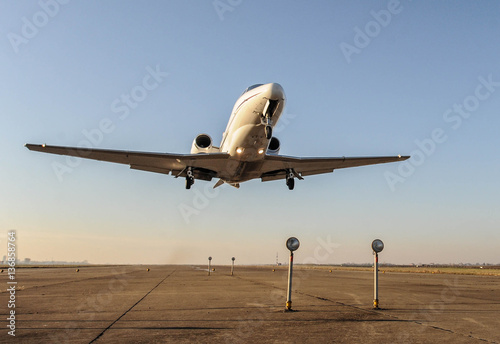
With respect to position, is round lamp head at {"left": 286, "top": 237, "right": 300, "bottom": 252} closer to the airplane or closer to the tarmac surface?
the tarmac surface

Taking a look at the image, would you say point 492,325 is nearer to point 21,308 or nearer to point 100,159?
point 21,308

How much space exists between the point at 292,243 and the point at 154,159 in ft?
47.3

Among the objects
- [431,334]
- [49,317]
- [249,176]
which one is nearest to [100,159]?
[249,176]

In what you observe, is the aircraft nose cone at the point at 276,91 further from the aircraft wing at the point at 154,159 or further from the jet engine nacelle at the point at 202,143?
the jet engine nacelle at the point at 202,143

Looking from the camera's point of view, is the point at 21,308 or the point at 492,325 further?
the point at 21,308

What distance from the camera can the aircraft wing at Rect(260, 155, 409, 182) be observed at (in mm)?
23453

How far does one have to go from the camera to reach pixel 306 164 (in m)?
24.9

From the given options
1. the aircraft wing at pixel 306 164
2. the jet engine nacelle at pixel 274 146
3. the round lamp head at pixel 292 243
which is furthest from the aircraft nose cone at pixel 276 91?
the round lamp head at pixel 292 243

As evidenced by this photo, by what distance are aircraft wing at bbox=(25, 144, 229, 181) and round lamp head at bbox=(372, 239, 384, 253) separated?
12.1 meters

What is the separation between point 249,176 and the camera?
83.0 feet

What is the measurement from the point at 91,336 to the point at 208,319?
2.63 meters

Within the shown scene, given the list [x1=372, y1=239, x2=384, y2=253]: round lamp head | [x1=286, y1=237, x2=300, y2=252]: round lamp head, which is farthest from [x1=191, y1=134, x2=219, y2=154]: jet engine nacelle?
[x1=372, y1=239, x2=384, y2=253]: round lamp head

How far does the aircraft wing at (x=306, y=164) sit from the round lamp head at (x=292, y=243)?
39.8 ft

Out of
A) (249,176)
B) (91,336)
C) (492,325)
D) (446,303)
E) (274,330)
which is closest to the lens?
(91,336)
